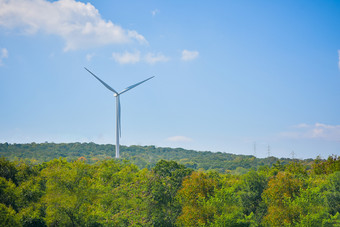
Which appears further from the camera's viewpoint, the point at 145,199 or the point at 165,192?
the point at 165,192

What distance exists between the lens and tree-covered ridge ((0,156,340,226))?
5150cm

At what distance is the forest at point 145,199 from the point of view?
51500 millimetres

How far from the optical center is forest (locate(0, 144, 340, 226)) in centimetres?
5150

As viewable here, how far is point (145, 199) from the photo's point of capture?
200ft

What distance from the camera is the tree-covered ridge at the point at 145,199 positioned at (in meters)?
51.5

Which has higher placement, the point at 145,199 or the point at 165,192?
→ the point at 165,192

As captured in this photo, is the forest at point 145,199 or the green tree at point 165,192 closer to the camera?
the forest at point 145,199

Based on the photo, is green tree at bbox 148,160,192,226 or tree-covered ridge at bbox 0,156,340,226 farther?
green tree at bbox 148,160,192,226

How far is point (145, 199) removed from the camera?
6091cm

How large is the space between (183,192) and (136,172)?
1686 centimetres

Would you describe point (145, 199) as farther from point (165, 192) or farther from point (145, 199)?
point (165, 192)

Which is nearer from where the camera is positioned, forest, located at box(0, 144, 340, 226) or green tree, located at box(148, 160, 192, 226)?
forest, located at box(0, 144, 340, 226)

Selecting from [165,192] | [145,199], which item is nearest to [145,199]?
[145,199]

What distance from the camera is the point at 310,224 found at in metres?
49.7
